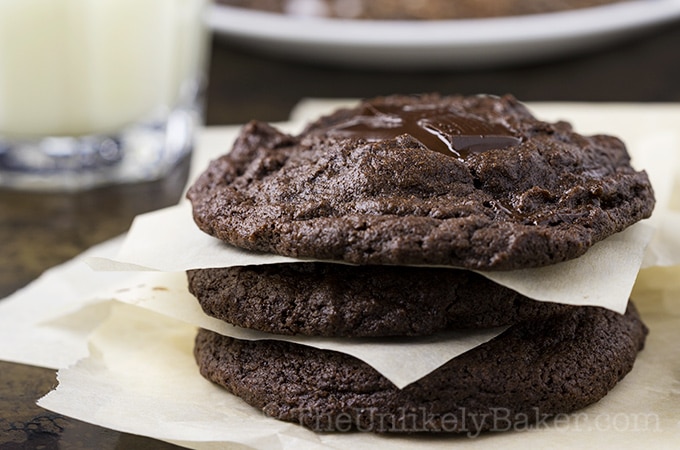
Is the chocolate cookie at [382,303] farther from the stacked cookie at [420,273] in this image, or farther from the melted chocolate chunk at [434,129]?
the melted chocolate chunk at [434,129]

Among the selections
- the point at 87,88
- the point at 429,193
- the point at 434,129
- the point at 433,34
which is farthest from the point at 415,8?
the point at 429,193

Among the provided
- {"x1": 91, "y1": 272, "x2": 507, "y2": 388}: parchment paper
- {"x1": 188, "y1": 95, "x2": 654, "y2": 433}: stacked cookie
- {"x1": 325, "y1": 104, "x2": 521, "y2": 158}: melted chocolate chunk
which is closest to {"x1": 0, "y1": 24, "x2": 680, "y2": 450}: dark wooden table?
{"x1": 91, "y1": 272, "x2": 507, "y2": 388}: parchment paper

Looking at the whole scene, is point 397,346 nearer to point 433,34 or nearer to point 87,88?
point 87,88

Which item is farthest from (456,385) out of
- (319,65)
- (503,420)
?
(319,65)

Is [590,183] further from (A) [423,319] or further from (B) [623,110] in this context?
(B) [623,110]

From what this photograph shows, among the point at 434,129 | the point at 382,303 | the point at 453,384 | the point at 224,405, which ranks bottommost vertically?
the point at 224,405

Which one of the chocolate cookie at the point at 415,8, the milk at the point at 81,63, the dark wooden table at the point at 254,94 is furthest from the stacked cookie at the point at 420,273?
the chocolate cookie at the point at 415,8
